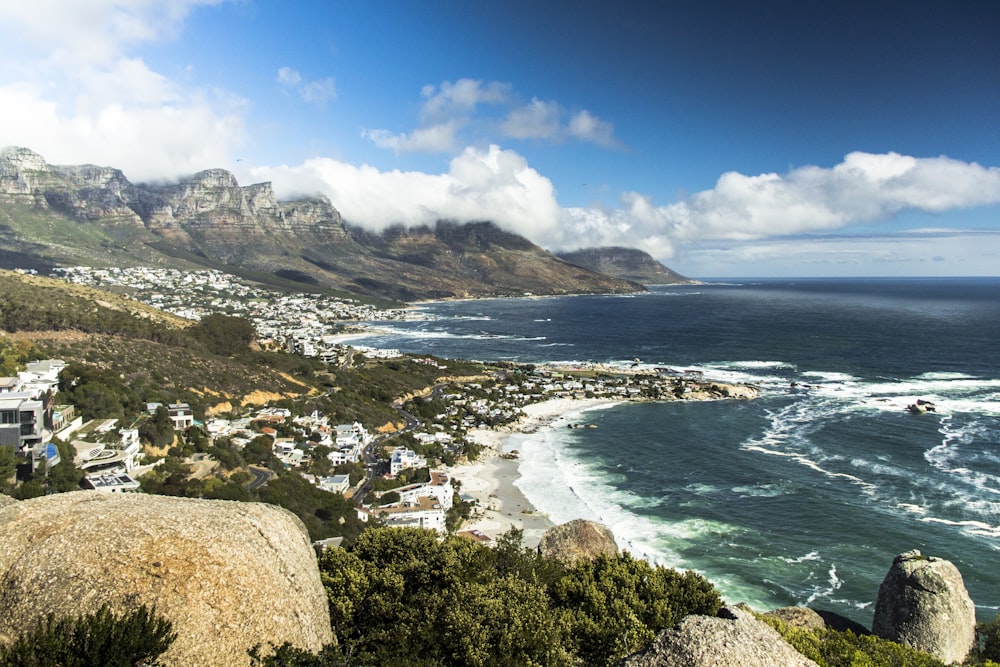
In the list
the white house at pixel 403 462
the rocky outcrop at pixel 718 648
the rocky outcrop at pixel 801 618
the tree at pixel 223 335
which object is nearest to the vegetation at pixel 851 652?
the rocky outcrop at pixel 801 618

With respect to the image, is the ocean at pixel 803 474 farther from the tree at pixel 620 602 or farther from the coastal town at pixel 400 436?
the tree at pixel 620 602

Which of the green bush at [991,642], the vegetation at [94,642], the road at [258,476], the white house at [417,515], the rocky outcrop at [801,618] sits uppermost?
the vegetation at [94,642]

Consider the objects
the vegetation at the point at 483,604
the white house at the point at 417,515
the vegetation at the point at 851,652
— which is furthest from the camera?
the white house at the point at 417,515

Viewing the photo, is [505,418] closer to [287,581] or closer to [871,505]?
[871,505]

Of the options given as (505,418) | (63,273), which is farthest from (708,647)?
(63,273)

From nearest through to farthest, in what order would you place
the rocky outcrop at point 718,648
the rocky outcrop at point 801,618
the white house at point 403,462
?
the rocky outcrop at point 718,648
the rocky outcrop at point 801,618
the white house at point 403,462

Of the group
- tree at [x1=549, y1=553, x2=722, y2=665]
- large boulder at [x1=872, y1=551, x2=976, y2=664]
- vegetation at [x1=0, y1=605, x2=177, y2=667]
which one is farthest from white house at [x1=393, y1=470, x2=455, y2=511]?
vegetation at [x1=0, y1=605, x2=177, y2=667]

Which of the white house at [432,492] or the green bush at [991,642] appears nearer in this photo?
the green bush at [991,642]
